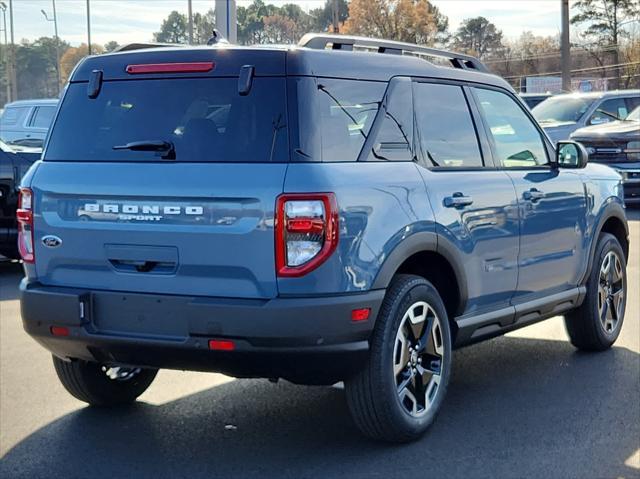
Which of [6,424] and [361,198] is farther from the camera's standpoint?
[6,424]

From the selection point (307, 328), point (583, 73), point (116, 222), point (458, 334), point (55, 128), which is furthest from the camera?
point (583, 73)

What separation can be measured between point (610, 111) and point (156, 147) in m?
15.2

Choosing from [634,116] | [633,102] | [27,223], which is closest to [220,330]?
[27,223]

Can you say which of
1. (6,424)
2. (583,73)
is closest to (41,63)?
(583,73)

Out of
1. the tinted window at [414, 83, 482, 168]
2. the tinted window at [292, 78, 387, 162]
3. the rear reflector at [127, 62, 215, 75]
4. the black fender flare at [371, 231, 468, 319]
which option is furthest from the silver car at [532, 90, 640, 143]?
the rear reflector at [127, 62, 215, 75]

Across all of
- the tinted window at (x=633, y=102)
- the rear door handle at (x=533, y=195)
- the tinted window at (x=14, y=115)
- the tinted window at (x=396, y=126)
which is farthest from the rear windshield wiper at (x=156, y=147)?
the tinted window at (x=14, y=115)

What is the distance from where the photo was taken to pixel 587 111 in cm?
1830

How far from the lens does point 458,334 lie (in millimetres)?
5375

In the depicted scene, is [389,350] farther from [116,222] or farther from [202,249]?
[116,222]

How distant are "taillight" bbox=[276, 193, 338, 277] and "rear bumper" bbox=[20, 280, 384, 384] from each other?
16 centimetres

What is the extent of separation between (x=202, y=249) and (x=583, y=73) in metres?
75.2

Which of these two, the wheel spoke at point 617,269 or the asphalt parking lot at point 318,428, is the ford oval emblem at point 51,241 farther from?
the wheel spoke at point 617,269

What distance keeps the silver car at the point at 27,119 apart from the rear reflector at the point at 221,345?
50.9 feet

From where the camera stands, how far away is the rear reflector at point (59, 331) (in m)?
4.70
